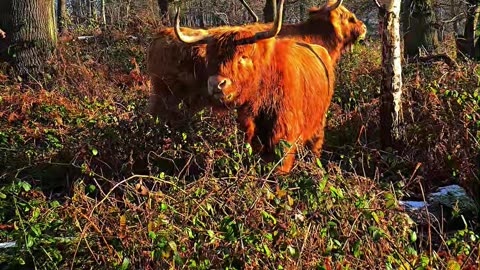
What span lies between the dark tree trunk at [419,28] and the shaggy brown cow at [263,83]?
600 centimetres

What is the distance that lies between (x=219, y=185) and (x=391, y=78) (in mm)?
3050

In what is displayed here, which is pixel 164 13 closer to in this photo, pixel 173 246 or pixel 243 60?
pixel 243 60

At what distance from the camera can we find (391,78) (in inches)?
239

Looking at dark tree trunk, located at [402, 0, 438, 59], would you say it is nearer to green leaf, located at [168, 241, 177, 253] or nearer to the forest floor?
Result: the forest floor

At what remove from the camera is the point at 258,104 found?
566cm

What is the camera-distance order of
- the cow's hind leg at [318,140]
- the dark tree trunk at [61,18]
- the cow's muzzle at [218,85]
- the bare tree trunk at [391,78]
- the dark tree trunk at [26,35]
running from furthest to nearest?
the dark tree trunk at [61,18], the dark tree trunk at [26,35], the cow's hind leg at [318,140], the bare tree trunk at [391,78], the cow's muzzle at [218,85]

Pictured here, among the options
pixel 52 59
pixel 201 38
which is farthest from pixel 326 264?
pixel 52 59

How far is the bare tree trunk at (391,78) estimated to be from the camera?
595cm

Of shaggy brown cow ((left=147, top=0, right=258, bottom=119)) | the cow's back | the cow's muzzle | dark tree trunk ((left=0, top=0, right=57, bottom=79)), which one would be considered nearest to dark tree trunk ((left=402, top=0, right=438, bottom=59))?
the cow's back

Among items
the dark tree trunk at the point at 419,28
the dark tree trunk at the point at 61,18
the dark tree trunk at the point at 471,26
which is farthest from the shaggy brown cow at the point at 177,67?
the dark tree trunk at the point at 61,18

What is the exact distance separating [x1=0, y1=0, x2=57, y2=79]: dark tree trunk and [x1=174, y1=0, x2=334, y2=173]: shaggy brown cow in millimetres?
4926

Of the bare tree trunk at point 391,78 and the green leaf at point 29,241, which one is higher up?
the bare tree trunk at point 391,78

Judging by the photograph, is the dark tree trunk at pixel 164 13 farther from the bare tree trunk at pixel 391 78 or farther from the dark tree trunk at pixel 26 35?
the bare tree trunk at pixel 391 78

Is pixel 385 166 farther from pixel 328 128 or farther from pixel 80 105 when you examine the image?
pixel 80 105
